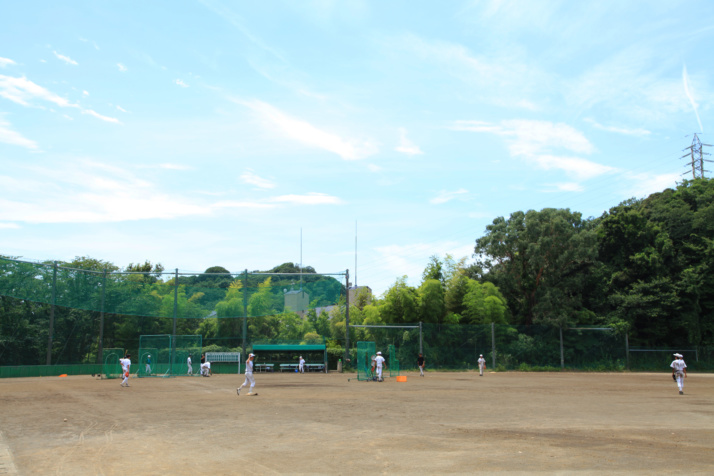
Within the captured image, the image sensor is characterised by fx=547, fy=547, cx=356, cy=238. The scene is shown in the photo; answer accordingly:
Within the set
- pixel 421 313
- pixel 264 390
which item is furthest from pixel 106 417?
pixel 421 313

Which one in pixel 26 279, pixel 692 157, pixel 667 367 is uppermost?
pixel 692 157

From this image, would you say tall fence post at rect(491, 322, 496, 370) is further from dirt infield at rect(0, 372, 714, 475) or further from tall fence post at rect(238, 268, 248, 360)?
dirt infield at rect(0, 372, 714, 475)

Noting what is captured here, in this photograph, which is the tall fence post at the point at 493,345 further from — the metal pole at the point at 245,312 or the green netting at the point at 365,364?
the metal pole at the point at 245,312

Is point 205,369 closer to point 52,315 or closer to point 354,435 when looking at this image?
point 52,315

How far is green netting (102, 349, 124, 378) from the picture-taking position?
32344 millimetres

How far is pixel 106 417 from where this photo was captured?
14008 millimetres

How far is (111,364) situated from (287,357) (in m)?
11.7

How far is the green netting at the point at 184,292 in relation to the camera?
3594 cm

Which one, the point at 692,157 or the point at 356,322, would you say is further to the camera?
the point at 692,157

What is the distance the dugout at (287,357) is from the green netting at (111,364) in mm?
9040

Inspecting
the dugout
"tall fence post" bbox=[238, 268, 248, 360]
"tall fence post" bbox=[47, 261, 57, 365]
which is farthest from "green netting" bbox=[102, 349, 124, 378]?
the dugout

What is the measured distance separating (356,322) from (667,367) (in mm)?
24964

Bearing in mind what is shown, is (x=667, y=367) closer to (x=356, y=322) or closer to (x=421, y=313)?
(x=421, y=313)

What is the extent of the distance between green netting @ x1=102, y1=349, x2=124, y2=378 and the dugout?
29.7 ft
